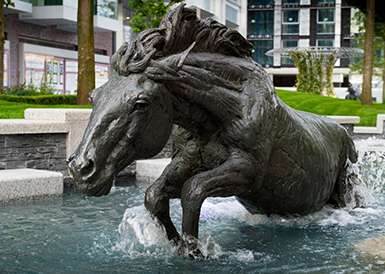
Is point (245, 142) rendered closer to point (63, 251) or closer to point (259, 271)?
point (259, 271)

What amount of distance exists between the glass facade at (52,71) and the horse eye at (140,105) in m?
34.8

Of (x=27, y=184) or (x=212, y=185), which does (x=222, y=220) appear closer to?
(x=212, y=185)

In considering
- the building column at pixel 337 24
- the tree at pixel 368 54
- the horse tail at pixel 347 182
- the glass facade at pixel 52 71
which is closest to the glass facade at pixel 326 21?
the building column at pixel 337 24

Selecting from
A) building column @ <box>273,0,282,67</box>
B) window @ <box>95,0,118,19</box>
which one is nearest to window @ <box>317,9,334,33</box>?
building column @ <box>273,0,282,67</box>

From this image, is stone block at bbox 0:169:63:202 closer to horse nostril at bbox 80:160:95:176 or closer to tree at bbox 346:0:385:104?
horse nostril at bbox 80:160:95:176

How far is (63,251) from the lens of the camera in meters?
4.93


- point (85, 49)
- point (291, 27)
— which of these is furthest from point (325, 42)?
point (85, 49)

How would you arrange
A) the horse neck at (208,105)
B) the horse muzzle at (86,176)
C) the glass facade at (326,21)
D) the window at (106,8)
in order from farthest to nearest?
1. the glass facade at (326,21)
2. the window at (106,8)
3. the horse neck at (208,105)
4. the horse muzzle at (86,176)

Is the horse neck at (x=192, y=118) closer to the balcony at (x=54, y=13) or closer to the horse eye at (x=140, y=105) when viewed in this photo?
the horse eye at (x=140, y=105)

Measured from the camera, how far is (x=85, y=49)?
16562 mm

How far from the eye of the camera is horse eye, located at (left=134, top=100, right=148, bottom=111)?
4.06 m

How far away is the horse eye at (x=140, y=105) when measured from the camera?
4059 mm

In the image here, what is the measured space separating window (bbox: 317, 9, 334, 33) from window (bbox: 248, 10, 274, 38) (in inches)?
253

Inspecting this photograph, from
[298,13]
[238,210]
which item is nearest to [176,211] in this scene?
[238,210]
